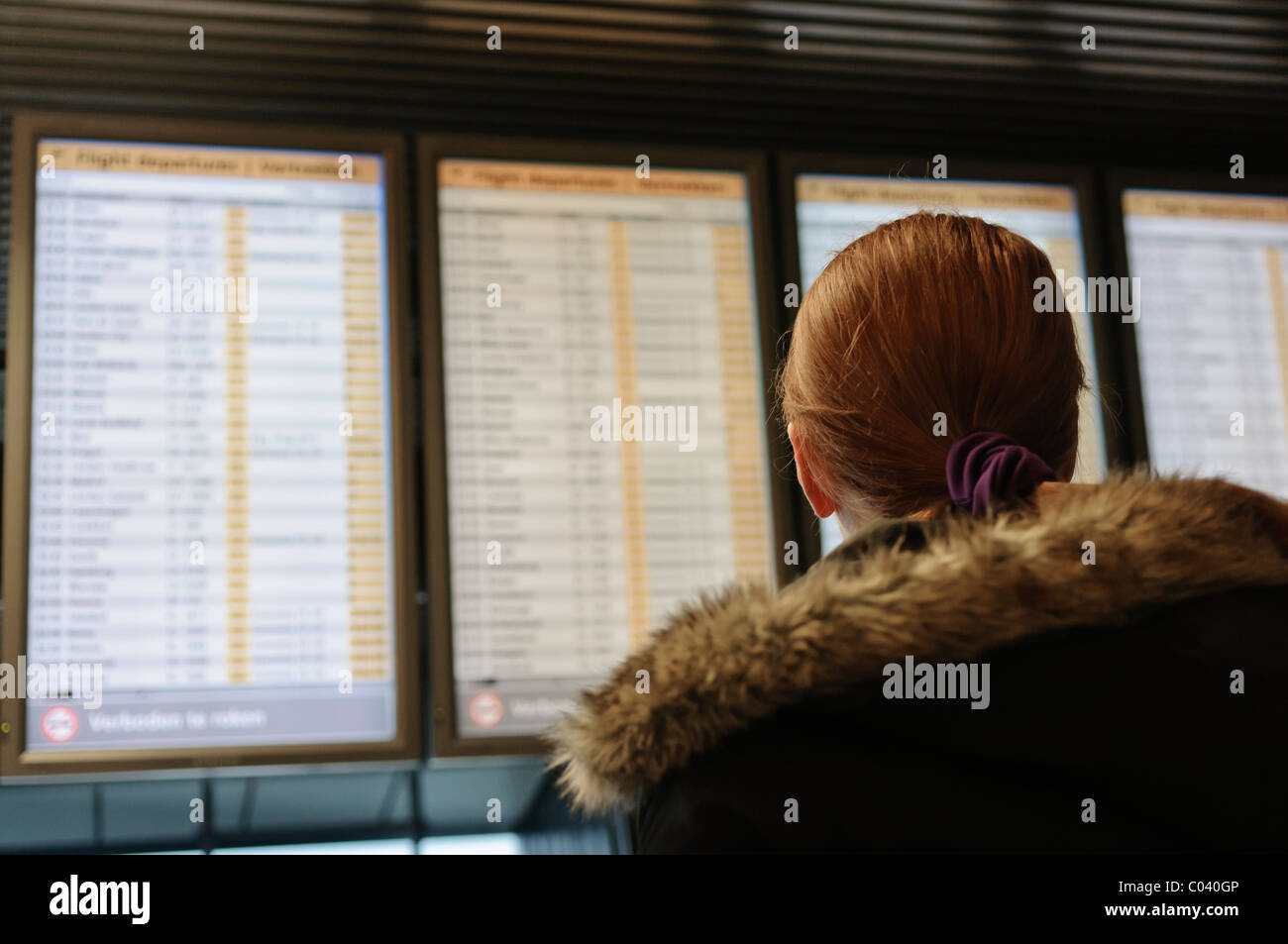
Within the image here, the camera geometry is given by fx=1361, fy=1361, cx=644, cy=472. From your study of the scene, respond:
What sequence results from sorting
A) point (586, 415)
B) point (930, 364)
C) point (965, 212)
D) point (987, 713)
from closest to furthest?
point (987, 713)
point (930, 364)
point (586, 415)
point (965, 212)

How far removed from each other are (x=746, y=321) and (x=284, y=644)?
4.04ft

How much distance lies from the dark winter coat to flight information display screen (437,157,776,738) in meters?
1.69

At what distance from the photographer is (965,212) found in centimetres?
329

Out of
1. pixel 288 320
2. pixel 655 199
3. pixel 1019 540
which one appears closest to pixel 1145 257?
pixel 655 199

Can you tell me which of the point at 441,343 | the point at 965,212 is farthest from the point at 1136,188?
the point at 441,343

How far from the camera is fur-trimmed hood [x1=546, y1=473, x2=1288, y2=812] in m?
1.09

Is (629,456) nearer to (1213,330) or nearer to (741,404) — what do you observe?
(741,404)

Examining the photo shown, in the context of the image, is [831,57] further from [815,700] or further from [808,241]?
[815,700]

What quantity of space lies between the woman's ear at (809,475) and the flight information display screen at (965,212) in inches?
66.9

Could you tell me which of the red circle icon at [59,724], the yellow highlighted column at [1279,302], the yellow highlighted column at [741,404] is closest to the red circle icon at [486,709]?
the yellow highlighted column at [741,404]

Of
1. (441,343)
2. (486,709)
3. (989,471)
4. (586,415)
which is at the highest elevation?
(441,343)

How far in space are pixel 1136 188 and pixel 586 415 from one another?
1513 mm

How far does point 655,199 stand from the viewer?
10.2 feet

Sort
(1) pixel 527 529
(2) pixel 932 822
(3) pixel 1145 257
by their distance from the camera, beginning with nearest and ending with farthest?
(2) pixel 932 822 < (1) pixel 527 529 < (3) pixel 1145 257
